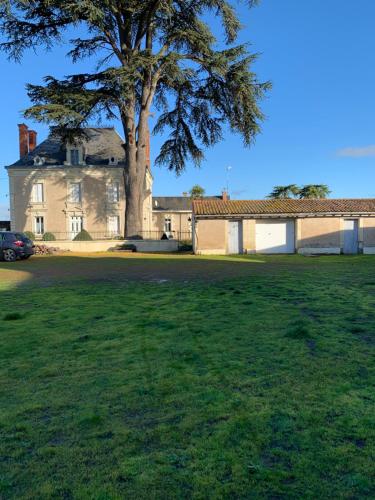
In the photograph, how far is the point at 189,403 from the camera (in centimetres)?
333

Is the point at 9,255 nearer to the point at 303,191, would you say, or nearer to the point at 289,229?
the point at 289,229

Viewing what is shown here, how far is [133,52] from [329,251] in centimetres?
1883

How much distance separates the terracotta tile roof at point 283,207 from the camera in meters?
27.5

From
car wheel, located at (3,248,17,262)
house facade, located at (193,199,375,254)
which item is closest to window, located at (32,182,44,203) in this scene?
house facade, located at (193,199,375,254)

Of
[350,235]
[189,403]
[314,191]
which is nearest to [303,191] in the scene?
[314,191]

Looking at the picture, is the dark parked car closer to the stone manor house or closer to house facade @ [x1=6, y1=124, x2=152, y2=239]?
the stone manor house

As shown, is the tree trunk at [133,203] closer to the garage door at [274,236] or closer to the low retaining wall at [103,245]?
the low retaining wall at [103,245]

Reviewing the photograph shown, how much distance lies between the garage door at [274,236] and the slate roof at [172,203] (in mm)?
27060

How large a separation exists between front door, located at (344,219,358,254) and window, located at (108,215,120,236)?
805 inches

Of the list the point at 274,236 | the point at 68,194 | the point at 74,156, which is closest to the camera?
the point at 274,236

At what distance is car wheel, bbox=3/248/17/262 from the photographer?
20.3 m

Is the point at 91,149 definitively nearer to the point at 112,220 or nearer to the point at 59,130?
the point at 112,220

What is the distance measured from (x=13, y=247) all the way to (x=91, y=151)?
21375 millimetres

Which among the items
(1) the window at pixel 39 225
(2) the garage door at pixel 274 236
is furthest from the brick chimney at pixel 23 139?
(2) the garage door at pixel 274 236
